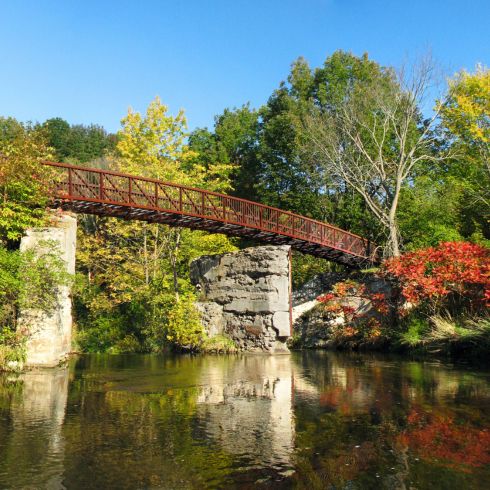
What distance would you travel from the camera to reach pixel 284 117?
3288cm

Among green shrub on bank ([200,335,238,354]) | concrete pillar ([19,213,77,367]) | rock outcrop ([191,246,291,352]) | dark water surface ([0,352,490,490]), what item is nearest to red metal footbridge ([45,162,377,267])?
rock outcrop ([191,246,291,352])

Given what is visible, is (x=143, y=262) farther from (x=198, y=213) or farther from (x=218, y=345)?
(x=218, y=345)

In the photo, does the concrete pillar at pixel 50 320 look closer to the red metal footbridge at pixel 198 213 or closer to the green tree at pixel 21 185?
the green tree at pixel 21 185

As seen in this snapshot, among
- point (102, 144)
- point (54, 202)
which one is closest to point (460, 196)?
point (54, 202)

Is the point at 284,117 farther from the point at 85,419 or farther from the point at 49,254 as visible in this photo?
the point at 85,419

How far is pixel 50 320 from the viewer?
14.1m

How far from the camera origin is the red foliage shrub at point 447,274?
1817 cm

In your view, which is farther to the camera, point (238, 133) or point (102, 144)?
point (102, 144)

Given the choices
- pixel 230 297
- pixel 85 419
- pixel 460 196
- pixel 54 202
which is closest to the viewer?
pixel 85 419

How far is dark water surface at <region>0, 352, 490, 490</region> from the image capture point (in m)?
5.69

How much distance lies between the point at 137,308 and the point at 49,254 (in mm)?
11207

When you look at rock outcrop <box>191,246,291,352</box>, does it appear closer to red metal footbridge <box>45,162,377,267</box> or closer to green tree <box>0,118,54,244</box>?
red metal footbridge <box>45,162,377,267</box>

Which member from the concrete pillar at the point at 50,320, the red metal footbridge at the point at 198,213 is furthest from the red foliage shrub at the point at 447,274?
the concrete pillar at the point at 50,320

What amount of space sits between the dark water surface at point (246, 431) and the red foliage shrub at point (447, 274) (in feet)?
15.9
